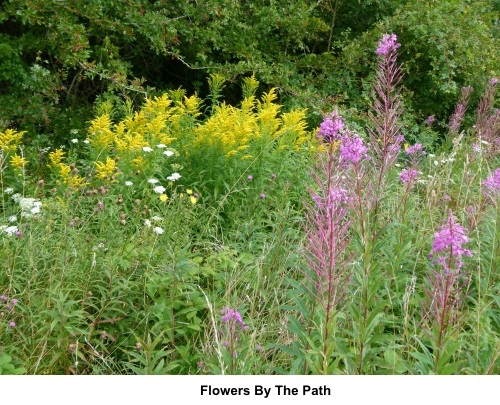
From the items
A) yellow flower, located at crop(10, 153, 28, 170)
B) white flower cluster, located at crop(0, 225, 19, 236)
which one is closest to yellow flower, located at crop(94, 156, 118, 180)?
yellow flower, located at crop(10, 153, 28, 170)

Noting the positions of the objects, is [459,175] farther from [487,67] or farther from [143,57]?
[143,57]

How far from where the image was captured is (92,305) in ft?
10.1

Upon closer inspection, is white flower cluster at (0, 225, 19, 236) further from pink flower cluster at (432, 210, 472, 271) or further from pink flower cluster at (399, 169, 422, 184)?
pink flower cluster at (432, 210, 472, 271)

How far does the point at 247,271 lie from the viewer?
3.47 meters

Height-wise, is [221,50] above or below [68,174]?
above

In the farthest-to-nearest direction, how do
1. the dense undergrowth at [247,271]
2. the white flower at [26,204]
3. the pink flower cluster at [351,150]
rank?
the white flower at [26,204], the pink flower cluster at [351,150], the dense undergrowth at [247,271]

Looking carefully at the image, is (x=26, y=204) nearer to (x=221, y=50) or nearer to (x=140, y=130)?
(x=140, y=130)

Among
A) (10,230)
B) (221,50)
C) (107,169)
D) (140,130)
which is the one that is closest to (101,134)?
(140,130)

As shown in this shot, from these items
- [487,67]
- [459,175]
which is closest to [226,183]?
[459,175]

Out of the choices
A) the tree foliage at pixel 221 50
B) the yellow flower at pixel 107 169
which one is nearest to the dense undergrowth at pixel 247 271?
the yellow flower at pixel 107 169

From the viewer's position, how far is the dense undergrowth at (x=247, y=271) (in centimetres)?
246

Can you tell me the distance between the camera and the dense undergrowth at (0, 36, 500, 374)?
246 cm

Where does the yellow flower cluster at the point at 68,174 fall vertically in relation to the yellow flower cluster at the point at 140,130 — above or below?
below

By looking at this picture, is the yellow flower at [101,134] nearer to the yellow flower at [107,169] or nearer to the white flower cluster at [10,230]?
the yellow flower at [107,169]
